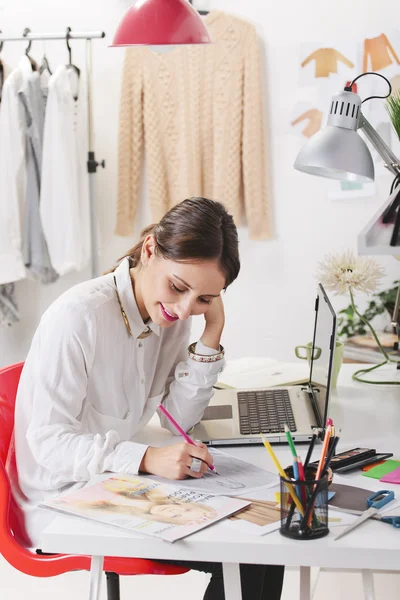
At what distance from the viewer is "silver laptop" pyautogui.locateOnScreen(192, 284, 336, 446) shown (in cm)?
154

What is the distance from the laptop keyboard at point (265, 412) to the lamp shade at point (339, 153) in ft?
1.75

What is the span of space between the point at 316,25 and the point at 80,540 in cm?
292

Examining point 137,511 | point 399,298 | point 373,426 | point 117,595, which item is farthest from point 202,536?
point 399,298

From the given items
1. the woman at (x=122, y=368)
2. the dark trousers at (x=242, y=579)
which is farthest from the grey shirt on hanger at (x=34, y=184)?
the dark trousers at (x=242, y=579)

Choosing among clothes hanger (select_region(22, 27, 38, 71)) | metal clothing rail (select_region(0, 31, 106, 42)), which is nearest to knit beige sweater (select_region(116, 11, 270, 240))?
metal clothing rail (select_region(0, 31, 106, 42))

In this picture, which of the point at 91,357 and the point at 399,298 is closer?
the point at 91,357

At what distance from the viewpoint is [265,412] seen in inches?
67.7

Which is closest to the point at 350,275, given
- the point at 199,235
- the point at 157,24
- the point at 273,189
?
the point at 199,235

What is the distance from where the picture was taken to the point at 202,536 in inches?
42.6

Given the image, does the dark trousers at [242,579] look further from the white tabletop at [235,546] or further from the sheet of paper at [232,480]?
the white tabletop at [235,546]

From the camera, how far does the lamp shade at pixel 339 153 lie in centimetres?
160

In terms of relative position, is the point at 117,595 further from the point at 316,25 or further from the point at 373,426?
the point at 316,25

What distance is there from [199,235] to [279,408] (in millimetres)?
502

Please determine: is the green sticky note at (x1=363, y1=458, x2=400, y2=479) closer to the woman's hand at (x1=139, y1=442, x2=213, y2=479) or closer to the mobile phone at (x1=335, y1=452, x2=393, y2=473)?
the mobile phone at (x1=335, y1=452, x2=393, y2=473)
